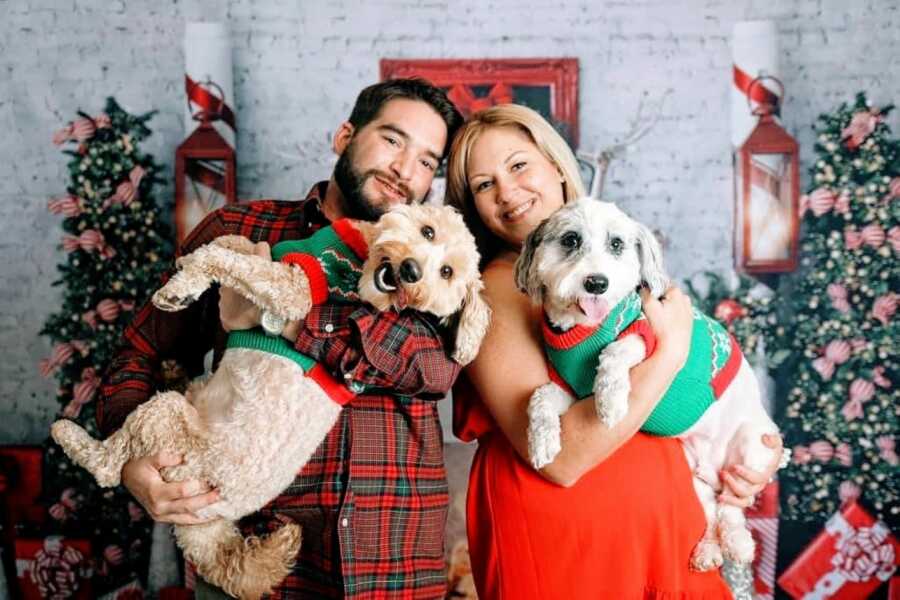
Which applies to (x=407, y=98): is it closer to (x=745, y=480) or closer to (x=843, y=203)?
(x=745, y=480)

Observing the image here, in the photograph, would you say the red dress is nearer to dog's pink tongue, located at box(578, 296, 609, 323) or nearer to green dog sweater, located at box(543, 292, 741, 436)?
green dog sweater, located at box(543, 292, 741, 436)

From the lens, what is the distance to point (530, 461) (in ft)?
5.62

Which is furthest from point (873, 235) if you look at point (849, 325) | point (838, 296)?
point (849, 325)

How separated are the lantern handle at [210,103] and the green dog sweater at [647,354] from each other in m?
2.24

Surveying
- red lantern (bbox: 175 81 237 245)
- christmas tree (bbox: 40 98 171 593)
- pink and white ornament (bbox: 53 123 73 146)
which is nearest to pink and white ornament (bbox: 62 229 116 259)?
christmas tree (bbox: 40 98 171 593)

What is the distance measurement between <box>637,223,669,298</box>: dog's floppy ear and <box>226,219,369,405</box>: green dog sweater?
0.68 metres

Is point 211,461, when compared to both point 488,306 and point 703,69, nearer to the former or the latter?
point 488,306

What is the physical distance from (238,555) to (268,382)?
0.42 m

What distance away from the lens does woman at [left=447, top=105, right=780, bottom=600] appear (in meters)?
1.70

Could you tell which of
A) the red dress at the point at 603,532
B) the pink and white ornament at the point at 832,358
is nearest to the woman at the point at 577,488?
the red dress at the point at 603,532

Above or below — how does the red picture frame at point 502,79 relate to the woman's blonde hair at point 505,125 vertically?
above

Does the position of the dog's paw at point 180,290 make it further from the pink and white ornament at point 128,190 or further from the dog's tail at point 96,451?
the pink and white ornament at point 128,190

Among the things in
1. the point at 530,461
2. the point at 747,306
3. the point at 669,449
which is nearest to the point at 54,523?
the point at 530,461

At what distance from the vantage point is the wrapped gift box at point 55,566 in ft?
11.2
